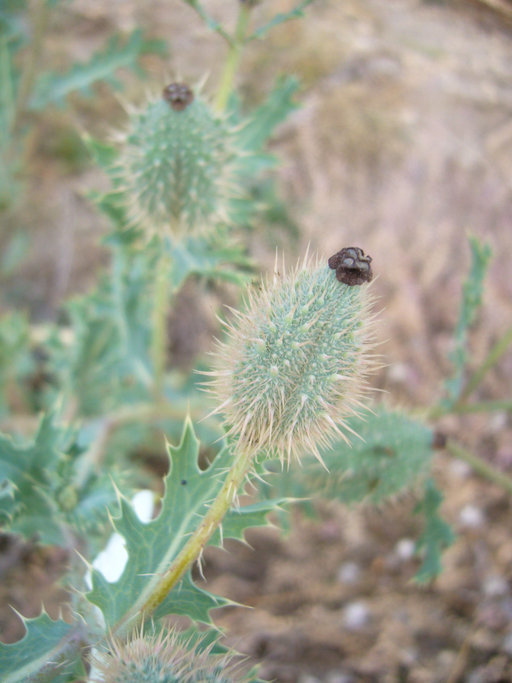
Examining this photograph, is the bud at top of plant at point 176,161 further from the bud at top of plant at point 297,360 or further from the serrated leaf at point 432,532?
the serrated leaf at point 432,532

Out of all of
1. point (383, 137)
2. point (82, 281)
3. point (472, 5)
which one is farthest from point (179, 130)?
point (472, 5)

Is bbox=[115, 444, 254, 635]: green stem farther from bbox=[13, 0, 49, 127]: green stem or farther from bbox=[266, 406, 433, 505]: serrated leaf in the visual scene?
bbox=[13, 0, 49, 127]: green stem

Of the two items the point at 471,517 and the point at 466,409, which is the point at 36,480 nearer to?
the point at 466,409

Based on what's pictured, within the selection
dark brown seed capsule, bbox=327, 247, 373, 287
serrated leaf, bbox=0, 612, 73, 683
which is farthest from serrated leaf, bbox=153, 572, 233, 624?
dark brown seed capsule, bbox=327, 247, 373, 287

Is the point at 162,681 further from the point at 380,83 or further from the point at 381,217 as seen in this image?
the point at 380,83

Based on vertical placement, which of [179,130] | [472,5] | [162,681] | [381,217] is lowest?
[162,681]

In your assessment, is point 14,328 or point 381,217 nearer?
point 14,328
